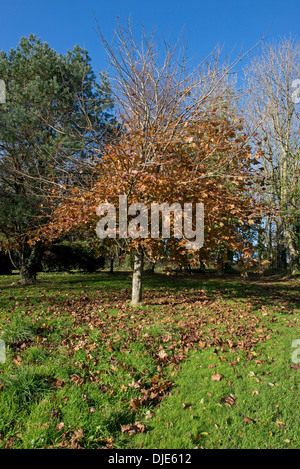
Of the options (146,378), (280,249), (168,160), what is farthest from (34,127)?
(280,249)

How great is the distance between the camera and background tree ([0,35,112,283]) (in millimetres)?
7535

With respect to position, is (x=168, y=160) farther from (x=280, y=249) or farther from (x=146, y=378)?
(x=280, y=249)

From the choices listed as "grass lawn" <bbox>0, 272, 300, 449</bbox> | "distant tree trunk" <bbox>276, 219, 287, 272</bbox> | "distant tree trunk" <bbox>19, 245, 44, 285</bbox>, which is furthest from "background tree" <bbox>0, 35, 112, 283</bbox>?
"distant tree trunk" <bbox>276, 219, 287, 272</bbox>

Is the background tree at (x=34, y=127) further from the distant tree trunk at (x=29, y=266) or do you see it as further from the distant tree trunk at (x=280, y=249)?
the distant tree trunk at (x=280, y=249)

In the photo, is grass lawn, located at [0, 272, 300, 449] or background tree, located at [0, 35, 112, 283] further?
background tree, located at [0, 35, 112, 283]

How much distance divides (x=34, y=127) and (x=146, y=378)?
7.13 m

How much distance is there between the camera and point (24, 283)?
9211 mm

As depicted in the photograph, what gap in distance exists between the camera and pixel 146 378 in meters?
3.80

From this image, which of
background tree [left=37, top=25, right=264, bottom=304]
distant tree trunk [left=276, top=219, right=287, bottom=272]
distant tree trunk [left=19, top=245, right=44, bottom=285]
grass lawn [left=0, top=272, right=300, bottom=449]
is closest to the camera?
grass lawn [left=0, top=272, right=300, bottom=449]

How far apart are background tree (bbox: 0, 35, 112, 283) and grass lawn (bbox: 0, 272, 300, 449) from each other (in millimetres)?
2912

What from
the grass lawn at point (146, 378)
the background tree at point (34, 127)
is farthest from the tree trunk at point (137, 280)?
the background tree at point (34, 127)

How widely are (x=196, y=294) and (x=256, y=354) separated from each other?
13.4 ft

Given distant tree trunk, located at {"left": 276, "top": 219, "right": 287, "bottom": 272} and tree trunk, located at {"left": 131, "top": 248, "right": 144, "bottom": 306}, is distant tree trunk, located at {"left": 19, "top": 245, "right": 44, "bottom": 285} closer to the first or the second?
tree trunk, located at {"left": 131, "top": 248, "right": 144, "bottom": 306}

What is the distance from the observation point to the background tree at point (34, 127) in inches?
297
